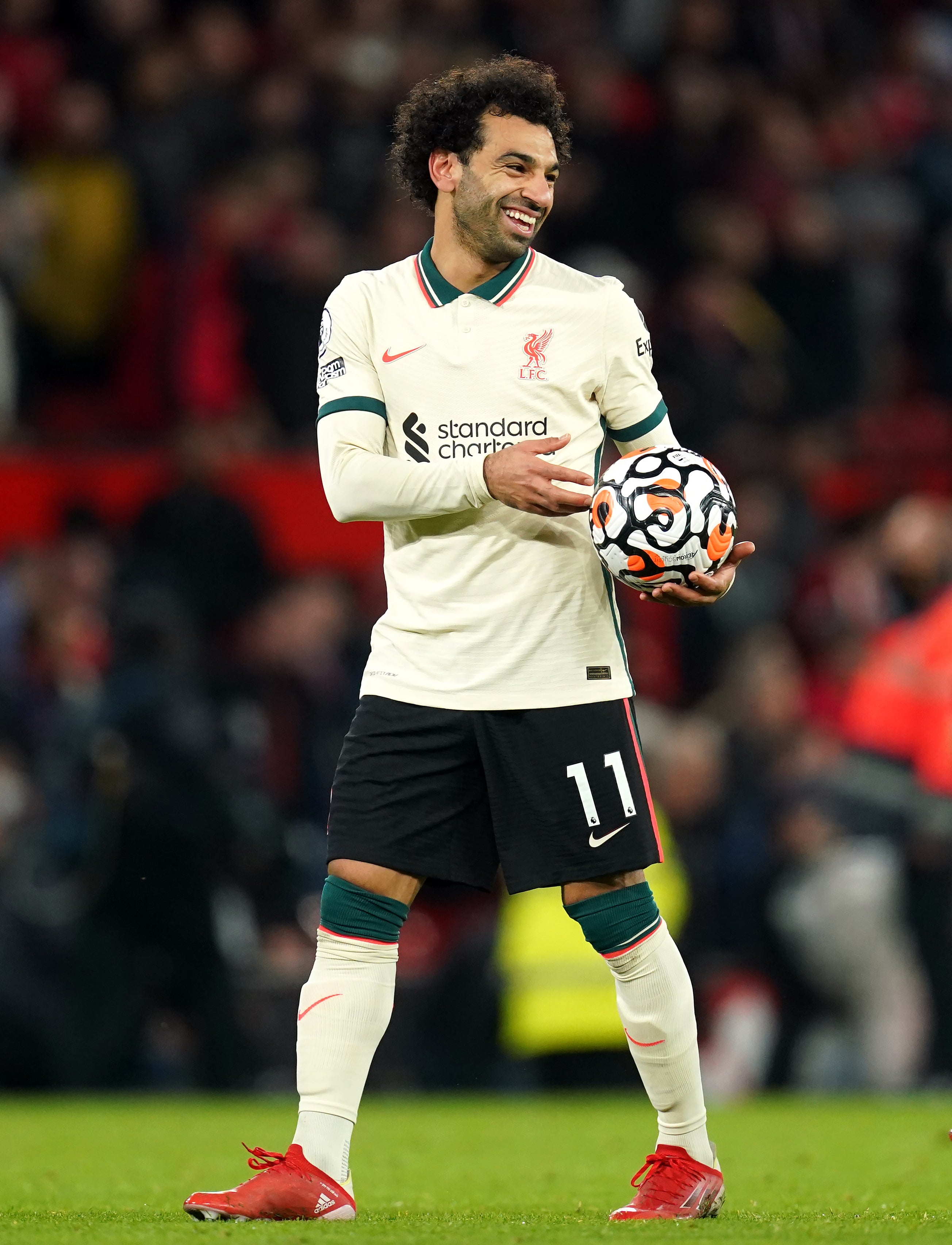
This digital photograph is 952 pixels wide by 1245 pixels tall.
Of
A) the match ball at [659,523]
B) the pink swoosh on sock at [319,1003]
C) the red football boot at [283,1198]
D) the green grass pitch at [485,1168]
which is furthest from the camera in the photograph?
the pink swoosh on sock at [319,1003]

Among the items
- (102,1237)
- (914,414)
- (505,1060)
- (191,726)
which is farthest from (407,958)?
(102,1237)

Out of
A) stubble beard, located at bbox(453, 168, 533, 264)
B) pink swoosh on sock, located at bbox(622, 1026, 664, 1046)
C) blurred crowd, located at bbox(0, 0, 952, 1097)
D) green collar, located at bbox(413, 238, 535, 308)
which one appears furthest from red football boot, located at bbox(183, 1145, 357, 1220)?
blurred crowd, located at bbox(0, 0, 952, 1097)

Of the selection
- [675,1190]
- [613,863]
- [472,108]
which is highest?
[472,108]

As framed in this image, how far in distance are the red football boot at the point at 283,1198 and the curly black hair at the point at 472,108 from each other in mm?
2122

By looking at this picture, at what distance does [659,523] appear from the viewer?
417 centimetres

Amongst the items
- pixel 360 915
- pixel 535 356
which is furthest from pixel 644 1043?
pixel 535 356

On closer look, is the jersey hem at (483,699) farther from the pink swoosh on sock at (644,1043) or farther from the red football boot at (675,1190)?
the red football boot at (675,1190)

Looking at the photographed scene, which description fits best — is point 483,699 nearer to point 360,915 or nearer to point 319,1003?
point 360,915

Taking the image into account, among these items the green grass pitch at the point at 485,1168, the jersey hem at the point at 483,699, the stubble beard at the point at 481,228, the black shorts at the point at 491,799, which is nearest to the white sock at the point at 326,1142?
the green grass pitch at the point at 485,1168

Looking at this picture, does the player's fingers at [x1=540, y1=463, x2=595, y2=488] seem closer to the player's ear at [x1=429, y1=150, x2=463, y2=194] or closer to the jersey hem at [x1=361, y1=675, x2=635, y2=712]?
the jersey hem at [x1=361, y1=675, x2=635, y2=712]

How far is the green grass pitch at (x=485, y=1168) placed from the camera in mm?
3973

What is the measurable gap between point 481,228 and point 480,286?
0.13 metres

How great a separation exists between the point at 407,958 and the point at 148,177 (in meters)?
4.69

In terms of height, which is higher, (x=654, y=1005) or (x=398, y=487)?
(x=398, y=487)
